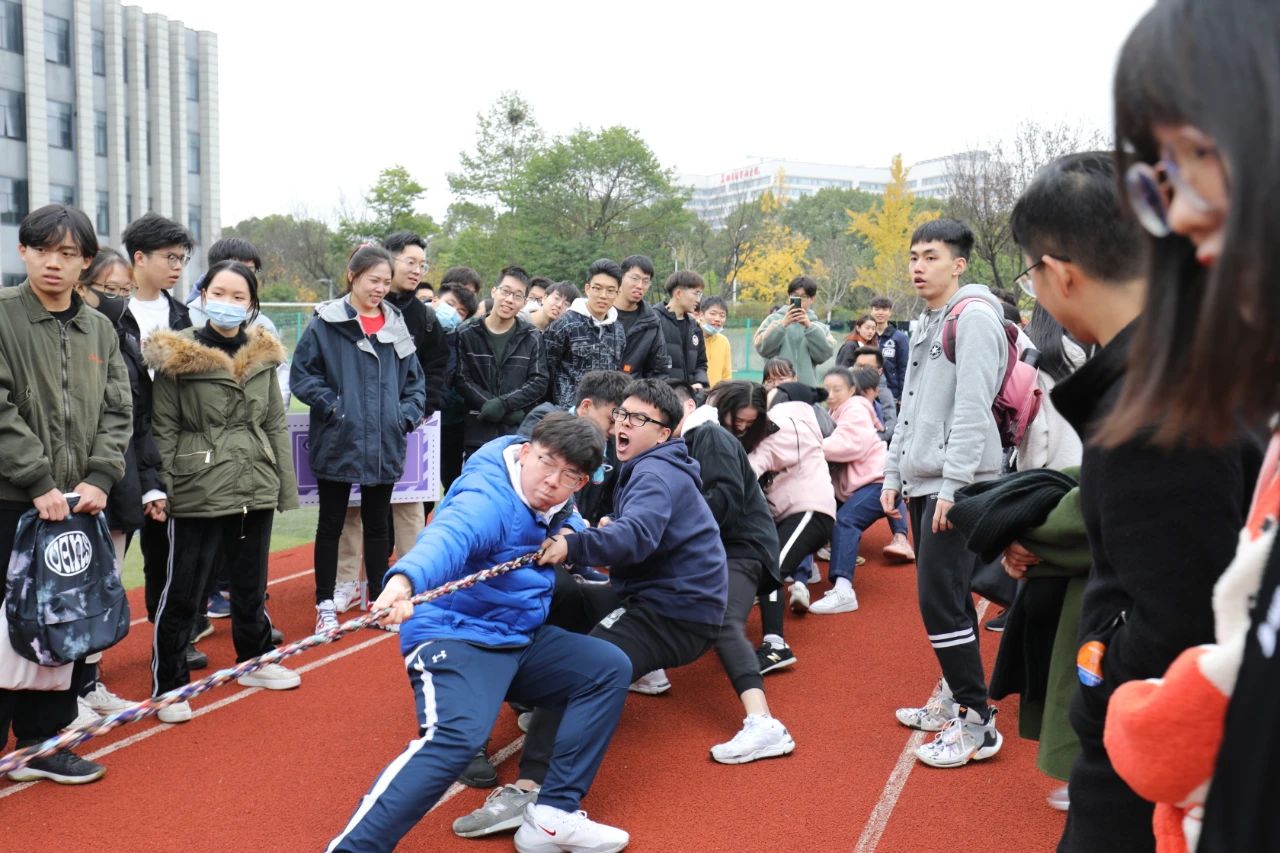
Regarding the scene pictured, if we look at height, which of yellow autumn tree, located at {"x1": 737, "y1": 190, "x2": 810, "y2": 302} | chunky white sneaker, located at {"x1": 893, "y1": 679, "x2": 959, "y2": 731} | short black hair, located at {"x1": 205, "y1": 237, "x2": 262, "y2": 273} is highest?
yellow autumn tree, located at {"x1": 737, "y1": 190, "x2": 810, "y2": 302}

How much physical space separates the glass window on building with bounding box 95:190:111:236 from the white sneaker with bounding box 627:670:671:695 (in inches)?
1716

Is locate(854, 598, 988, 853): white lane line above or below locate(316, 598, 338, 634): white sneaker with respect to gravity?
below

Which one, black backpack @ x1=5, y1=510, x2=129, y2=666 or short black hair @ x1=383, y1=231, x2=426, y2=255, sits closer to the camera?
black backpack @ x1=5, y1=510, x2=129, y2=666

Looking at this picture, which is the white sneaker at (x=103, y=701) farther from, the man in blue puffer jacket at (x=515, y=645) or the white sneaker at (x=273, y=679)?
the man in blue puffer jacket at (x=515, y=645)

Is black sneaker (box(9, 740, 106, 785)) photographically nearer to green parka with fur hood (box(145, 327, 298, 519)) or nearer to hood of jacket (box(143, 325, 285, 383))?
green parka with fur hood (box(145, 327, 298, 519))

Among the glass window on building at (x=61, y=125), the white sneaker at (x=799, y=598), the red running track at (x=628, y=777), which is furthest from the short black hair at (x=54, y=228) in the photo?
the glass window on building at (x=61, y=125)

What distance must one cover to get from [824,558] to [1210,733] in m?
7.17

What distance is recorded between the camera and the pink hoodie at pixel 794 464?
20.1 feet

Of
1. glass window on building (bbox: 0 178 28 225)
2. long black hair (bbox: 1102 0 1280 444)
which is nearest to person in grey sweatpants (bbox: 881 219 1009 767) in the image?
long black hair (bbox: 1102 0 1280 444)

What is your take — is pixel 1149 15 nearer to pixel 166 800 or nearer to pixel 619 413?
pixel 619 413

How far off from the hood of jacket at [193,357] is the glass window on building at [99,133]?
1692 inches

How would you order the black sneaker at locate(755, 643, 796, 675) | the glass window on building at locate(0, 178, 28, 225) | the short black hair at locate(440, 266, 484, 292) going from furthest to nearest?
→ the glass window on building at locate(0, 178, 28, 225)
the short black hair at locate(440, 266, 484, 292)
the black sneaker at locate(755, 643, 796, 675)

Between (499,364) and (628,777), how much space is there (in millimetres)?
3652

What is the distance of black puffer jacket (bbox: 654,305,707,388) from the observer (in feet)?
27.8
